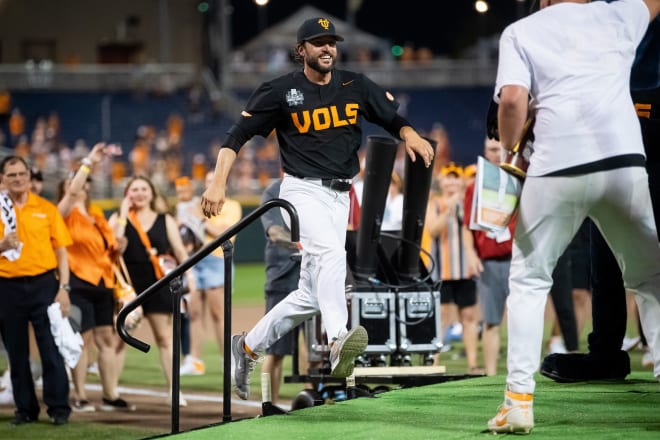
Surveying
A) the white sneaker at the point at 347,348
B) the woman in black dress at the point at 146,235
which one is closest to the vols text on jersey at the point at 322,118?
the white sneaker at the point at 347,348

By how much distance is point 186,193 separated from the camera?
43.5ft

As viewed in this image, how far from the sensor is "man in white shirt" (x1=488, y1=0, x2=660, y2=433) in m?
5.34

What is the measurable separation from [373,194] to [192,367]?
4.53 meters

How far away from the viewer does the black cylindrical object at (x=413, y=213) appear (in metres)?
8.67

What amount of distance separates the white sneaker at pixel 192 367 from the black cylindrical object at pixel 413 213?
3.83 m

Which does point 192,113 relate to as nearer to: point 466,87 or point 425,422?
point 466,87

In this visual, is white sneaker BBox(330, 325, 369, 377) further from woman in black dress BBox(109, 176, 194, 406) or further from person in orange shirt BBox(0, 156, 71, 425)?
woman in black dress BBox(109, 176, 194, 406)

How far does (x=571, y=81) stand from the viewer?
5391 millimetres

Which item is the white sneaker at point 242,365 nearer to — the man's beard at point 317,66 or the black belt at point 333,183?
the black belt at point 333,183

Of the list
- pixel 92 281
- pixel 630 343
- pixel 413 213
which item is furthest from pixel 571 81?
pixel 630 343

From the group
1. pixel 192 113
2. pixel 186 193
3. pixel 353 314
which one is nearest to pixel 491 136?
pixel 353 314

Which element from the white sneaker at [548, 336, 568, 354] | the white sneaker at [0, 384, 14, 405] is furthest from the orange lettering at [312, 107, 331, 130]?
the white sneaker at [548, 336, 568, 354]

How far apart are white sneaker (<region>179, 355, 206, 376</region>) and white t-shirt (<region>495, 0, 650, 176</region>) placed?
734 cm

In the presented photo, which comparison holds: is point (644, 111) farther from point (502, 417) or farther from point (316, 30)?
point (502, 417)
